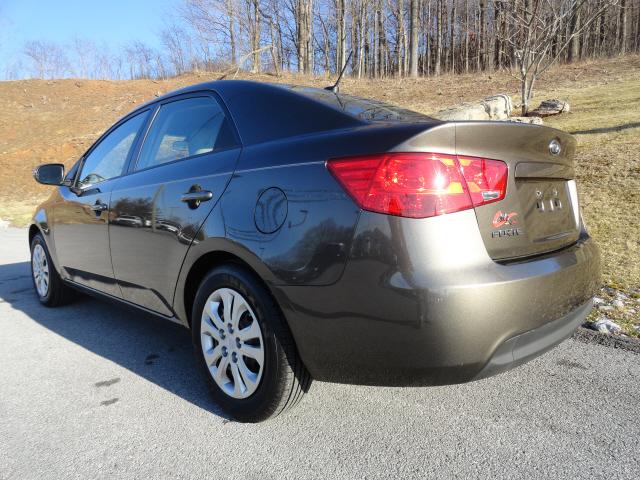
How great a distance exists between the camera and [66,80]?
28.3 m

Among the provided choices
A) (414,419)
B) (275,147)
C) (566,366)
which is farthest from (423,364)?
(566,366)

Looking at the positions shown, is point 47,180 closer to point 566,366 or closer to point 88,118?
point 566,366

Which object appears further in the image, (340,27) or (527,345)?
(340,27)

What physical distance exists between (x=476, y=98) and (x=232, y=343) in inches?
733

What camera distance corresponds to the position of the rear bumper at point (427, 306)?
1741 millimetres

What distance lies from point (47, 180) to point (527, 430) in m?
3.94

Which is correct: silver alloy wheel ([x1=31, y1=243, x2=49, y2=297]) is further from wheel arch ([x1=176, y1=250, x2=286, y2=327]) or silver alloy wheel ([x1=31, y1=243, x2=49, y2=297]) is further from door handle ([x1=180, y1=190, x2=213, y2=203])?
door handle ([x1=180, y1=190, x2=213, y2=203])

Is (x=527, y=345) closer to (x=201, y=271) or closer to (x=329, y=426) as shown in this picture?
(x=329, y=426)

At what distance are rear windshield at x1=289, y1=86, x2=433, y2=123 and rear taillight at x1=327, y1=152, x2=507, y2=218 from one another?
1.32 feet

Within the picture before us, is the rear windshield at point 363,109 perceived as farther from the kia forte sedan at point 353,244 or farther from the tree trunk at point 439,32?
the tree trunk at point 439,32

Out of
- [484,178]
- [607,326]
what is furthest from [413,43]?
[484,178]

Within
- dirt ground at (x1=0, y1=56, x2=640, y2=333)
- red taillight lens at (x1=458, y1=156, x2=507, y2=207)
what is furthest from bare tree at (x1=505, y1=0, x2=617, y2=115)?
red taillight lens at (x1=458, y1=156, x2=507, y2=207)

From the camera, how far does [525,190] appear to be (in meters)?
2.06

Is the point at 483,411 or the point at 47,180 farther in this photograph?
the point at 47,180
